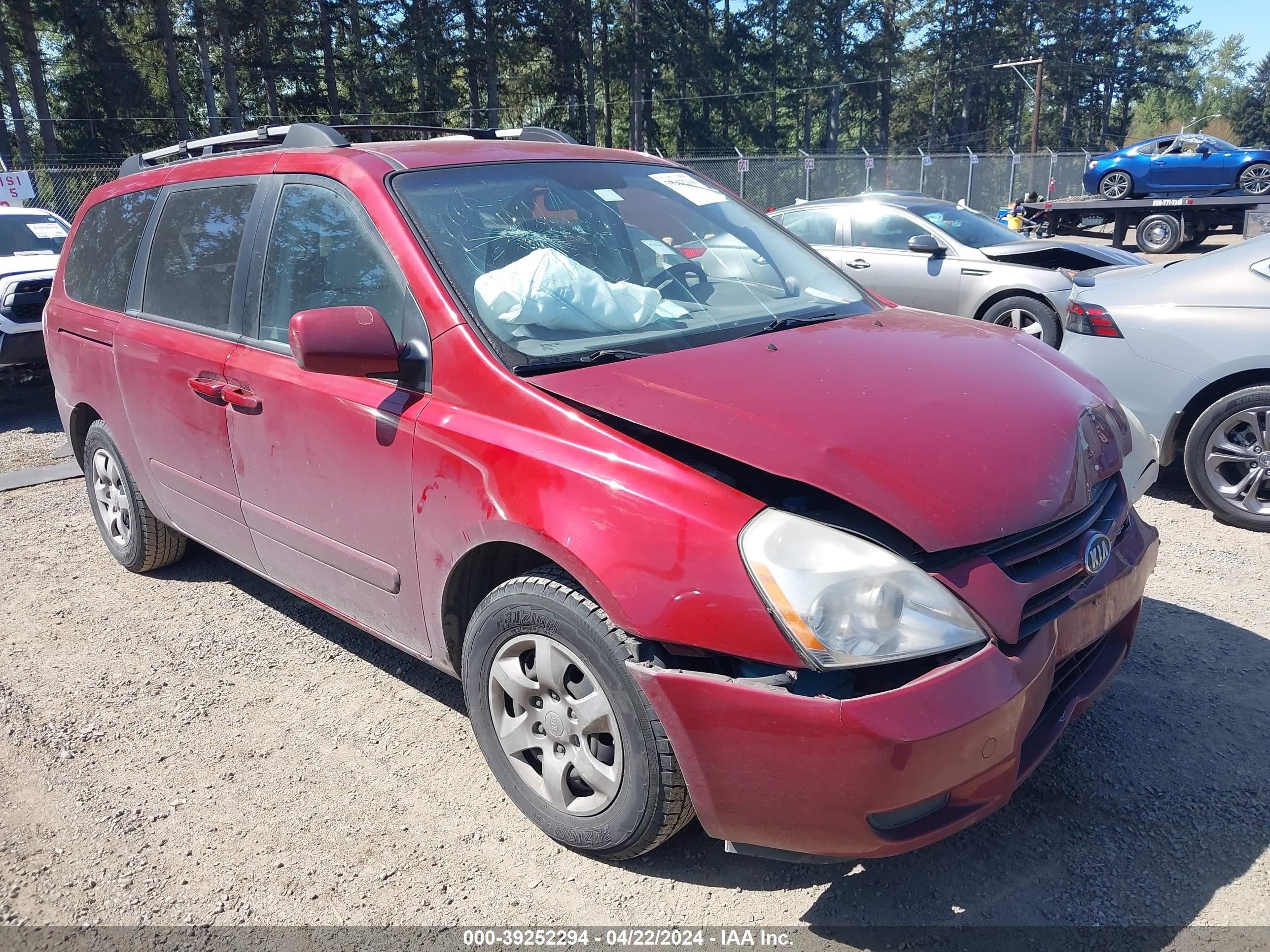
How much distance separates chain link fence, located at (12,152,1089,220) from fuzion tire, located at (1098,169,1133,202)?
474 centimetres

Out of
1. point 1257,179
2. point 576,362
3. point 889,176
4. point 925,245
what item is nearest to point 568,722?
point 576,362

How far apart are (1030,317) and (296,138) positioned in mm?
7058

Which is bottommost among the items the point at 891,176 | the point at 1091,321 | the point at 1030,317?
the point at 1030,317

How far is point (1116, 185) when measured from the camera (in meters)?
23.8

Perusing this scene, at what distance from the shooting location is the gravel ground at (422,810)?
2.40 m

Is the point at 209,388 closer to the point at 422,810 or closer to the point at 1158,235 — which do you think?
the point at 422,810

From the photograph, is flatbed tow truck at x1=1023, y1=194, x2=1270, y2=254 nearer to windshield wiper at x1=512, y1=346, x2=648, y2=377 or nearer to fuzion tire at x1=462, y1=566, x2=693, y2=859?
windshield wiper at x1=512, y1=346, x2=648, y2=377

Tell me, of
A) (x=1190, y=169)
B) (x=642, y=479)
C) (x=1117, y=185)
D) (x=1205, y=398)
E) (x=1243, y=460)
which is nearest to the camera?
(x=642, y=479)

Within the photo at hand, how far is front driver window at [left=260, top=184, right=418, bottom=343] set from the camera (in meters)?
2.85

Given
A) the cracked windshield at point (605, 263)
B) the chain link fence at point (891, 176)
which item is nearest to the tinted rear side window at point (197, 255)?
the cracked windshield at point (605, 263)

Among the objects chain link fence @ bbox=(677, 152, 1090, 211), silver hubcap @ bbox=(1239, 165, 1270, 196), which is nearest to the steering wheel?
chain link fence @ bbox=(677, 152, 1090, 211)

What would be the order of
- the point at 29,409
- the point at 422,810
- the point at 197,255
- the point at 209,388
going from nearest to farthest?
1. the point at 422,810
2. the point at 209,388
3. the point at 197,255
4. the point at 29,409

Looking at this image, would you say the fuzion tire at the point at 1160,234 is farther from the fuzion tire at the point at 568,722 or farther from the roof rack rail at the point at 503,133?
the fuzion tire at the point at 568,722

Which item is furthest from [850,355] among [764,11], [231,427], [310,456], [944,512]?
[764,11]
